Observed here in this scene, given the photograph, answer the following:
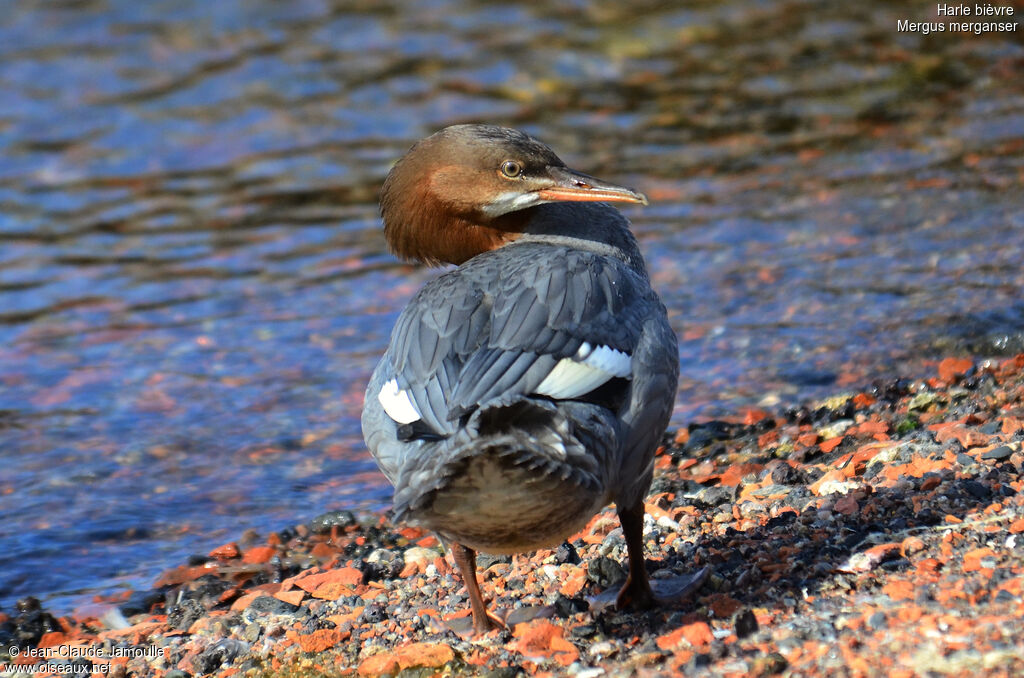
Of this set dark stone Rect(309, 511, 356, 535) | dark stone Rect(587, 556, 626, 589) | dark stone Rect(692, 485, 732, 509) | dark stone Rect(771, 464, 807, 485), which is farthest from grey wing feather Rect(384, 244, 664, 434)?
dark stone Rect(309, 511, 356, 535)

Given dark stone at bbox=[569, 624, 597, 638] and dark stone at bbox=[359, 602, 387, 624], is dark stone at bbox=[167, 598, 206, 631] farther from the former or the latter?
dark stone at bbox=[569, 624, 597, 638]

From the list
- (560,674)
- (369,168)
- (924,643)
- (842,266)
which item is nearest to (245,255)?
(369,168)

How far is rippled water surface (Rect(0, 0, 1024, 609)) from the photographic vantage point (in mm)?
7109

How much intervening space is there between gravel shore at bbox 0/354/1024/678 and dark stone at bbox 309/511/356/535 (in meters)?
0.01

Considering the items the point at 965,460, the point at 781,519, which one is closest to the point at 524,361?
the point at 781,519

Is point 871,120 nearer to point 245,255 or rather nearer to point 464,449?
point 245,255

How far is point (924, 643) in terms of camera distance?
3555 millimetres

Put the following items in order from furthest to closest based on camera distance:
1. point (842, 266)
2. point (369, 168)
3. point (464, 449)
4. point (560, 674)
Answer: point (369, 168) → point (842, 266) → point (560, 674) → point (464, 449)

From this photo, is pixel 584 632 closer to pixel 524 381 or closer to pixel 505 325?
pixel 524 381

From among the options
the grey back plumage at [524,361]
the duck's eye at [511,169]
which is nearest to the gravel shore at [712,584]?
the grey back plumage at [524,361]

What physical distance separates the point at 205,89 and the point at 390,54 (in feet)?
6.76

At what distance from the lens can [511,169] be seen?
5.51m

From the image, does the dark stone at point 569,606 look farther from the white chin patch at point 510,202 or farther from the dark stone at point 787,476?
the white chin patch at point 510,202

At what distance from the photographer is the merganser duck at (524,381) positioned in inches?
147
